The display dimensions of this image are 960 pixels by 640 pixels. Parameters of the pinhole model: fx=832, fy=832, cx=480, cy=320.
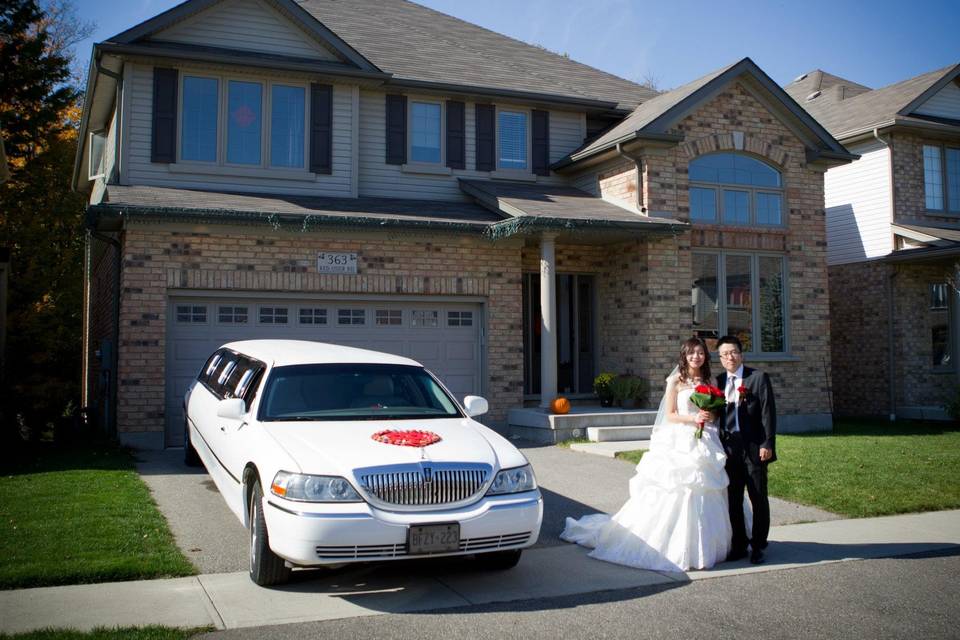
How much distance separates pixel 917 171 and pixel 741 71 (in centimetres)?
573

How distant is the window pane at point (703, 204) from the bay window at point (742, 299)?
671 mm

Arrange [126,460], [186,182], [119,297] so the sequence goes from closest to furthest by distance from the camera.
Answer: [126,460], [119,297], [186,182]

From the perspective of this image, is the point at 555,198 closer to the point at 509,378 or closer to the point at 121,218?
the point at 509,378

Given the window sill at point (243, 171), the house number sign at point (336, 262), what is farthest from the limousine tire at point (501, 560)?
the window sill at point (243, 171)

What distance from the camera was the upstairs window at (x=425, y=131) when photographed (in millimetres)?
15750

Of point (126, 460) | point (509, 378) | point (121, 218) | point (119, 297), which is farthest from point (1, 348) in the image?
point (509, 378)

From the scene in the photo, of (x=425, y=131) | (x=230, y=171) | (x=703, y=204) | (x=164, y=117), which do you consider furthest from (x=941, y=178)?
(x=164, y=117)

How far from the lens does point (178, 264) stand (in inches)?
491

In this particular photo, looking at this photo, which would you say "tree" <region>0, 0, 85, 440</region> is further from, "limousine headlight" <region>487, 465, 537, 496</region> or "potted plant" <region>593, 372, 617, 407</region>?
"limousine headlight" <region>487, 465, 537, 496</region>

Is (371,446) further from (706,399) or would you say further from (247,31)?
(247,31)

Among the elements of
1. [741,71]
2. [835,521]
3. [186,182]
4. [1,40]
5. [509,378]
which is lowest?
[835,521]

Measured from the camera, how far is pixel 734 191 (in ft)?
50.9

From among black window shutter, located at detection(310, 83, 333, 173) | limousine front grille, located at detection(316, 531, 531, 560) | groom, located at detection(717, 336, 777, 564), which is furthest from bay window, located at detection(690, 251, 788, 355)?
limousine front grille, located at detection(316, 531, 531, 560)

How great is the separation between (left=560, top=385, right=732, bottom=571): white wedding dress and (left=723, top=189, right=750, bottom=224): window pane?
956 cm
